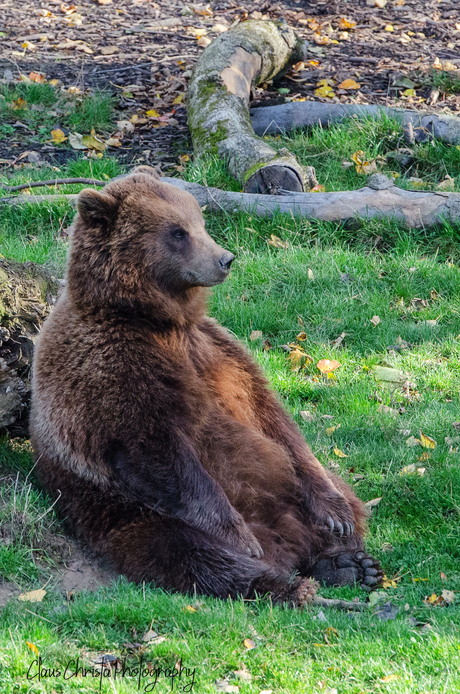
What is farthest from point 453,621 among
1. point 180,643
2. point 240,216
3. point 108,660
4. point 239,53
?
point 239,53

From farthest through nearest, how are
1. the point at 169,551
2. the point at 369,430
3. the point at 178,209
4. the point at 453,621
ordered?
the point at 369,430 < the point at 178,209 < the point at 169,551 < the point at 453,621

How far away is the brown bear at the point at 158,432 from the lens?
161 inches

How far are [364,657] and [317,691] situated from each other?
31 cm

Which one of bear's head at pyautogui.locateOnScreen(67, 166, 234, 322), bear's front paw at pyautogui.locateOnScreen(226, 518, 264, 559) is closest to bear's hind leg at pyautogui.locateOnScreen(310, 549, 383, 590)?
bear's front paw at pyautogui.locateOnScreen(226, 518, 264, 559)

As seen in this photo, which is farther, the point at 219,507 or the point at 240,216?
the point at 240,216

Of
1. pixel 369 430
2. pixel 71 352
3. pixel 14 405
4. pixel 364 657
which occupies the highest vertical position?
pixel 71 352

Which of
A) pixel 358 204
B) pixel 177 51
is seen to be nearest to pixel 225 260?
pixel 358 204

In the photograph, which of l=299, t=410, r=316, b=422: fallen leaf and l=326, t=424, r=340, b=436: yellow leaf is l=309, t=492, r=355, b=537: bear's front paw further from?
l=299, t=410, r=316, b=422: fallen leaf

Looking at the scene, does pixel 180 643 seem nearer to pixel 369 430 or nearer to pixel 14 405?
pixel 14 405

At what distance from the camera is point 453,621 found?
12.0ft

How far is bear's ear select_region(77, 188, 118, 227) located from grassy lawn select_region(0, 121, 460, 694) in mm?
1644

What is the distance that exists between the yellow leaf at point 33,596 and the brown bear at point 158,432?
0.38m

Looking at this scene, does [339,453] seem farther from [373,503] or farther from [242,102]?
[242,102]

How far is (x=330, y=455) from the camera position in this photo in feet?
18.3
